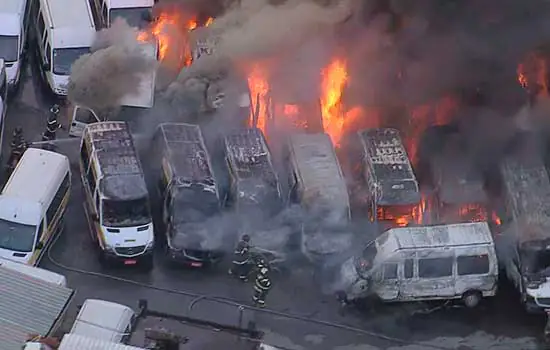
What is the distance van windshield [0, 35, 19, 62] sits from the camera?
25281 mm

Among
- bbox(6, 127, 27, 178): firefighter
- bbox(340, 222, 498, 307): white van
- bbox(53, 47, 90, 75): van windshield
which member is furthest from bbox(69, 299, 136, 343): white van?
bbox(53, 47, 90, 75): van windshield

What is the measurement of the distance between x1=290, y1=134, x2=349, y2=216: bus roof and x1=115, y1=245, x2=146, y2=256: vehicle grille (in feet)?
10.9

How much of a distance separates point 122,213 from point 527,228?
7.62 m

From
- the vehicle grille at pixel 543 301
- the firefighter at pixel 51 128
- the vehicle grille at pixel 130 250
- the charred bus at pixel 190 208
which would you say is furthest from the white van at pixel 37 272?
the vehicle grille at pixel 543 301

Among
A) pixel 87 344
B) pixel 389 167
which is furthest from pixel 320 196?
pixel 87 344

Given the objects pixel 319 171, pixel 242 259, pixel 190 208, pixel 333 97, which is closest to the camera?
pixel 242 259

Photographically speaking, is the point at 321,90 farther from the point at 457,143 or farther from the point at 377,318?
the point at 377,318

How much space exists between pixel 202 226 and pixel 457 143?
592 cm

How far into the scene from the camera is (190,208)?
21.5 m

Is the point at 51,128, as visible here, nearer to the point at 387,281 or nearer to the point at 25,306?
the point at 25,306

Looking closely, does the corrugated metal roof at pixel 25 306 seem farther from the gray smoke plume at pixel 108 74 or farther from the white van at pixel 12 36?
the white van at pixel 12 36

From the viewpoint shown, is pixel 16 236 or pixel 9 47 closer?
pixel 16 236

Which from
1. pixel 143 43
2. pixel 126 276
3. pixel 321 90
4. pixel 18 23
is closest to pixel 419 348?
pixel 126 276

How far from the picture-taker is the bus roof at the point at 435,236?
67.6ft
